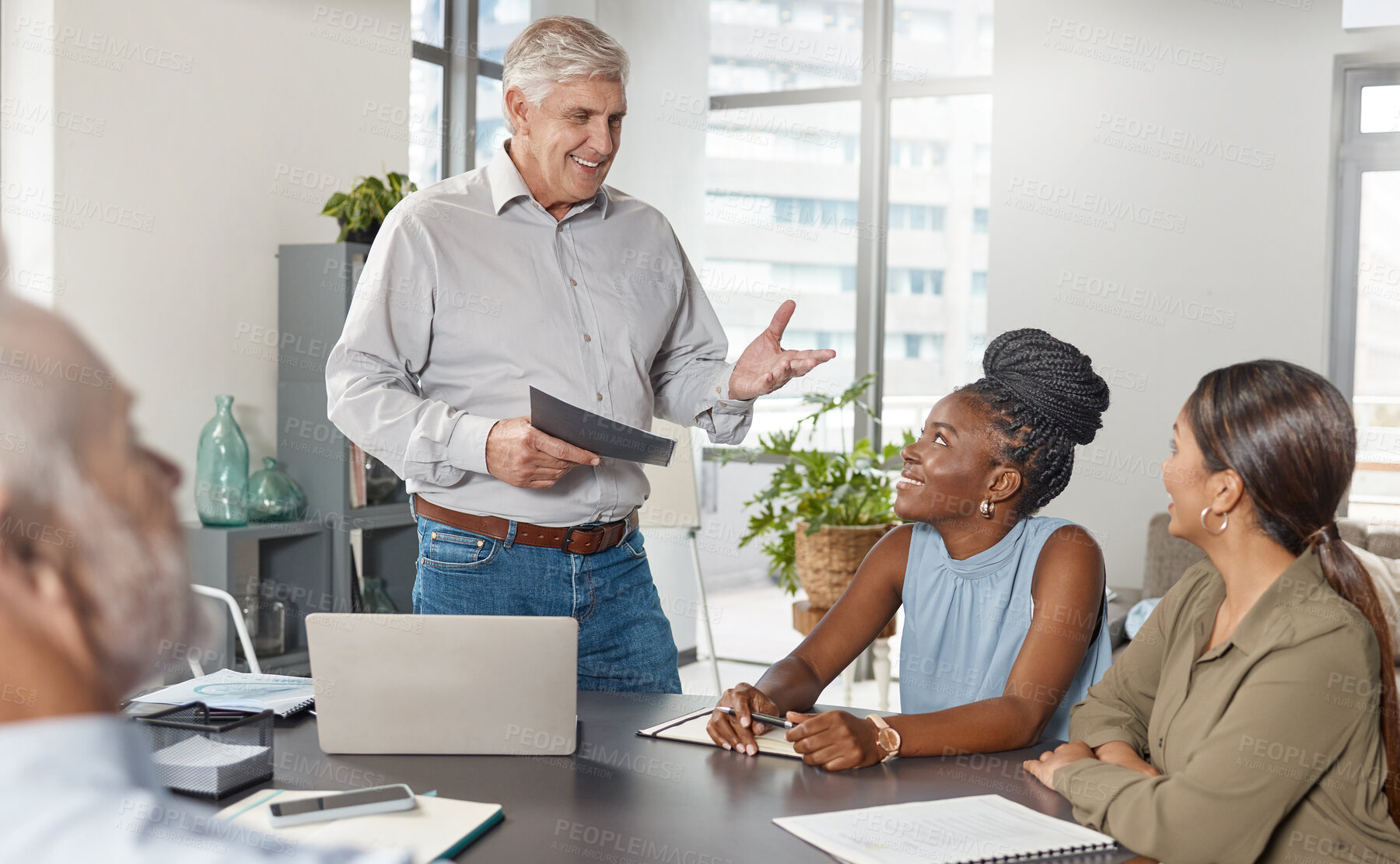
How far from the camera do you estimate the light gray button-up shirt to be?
2020mm

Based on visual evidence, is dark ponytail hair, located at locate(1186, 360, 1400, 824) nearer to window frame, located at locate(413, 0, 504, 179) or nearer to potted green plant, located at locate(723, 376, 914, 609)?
potted green plant, located at locate(723, 376, 914, 609)

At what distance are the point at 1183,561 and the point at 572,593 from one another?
9.80 ft

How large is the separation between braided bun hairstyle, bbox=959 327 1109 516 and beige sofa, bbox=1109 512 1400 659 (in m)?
2.08

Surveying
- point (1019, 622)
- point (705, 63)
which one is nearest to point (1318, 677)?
point (1019, 622)

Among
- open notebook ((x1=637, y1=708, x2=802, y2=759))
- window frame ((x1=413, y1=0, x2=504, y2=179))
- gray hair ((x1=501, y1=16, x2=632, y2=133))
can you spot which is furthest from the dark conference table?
window frame ((x1=413, y1=0, x2=504, y2=179))

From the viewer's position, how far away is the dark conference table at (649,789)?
1.23 metres

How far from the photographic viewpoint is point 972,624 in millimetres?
1938

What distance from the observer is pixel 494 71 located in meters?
5.07

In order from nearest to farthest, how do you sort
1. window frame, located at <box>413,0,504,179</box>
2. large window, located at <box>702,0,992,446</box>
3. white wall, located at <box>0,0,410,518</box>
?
white wall, located at <box>0,0,410,518</box>, window frame, located at <box>413,0,504,179</box>, large window, located at <box>702,0,992,446</box>

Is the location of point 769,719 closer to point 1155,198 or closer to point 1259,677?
point 1259,677

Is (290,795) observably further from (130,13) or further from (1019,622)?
(130,13)

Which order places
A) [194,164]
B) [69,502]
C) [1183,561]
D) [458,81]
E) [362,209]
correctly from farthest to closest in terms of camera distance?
[458,81]
[1183,561]
[362,209]
[194,164]
[69,502]

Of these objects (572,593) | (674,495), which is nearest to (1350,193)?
(674,495)

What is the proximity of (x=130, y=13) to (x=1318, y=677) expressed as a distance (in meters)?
3.22
